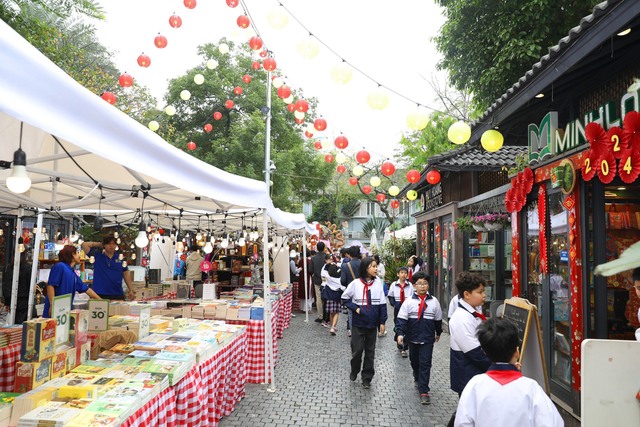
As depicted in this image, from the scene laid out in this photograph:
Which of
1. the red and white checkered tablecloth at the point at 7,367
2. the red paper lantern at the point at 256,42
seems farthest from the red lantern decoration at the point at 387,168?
the red and white checkered tablecloth at the point at 7,367

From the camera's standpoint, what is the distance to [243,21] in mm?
8828

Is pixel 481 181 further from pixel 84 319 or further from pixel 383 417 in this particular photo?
pixel 84 319

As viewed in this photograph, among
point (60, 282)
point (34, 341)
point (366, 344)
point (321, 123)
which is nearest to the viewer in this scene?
point (34, 341)

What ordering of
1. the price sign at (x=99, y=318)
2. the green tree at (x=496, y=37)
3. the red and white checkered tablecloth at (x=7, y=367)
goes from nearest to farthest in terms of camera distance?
1. the red and white checkered tablecloth at (x=7, y=367)
2. the price sign at (x=99, y=318)
3. the green tree at (x=496, y=37)

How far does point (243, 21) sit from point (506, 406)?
8259mm

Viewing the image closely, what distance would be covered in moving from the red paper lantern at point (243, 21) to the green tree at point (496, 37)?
5.84 metres

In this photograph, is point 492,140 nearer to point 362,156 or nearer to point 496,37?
point 362,156

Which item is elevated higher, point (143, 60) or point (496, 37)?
point (496, 37)

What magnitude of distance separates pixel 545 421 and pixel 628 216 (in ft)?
15.9

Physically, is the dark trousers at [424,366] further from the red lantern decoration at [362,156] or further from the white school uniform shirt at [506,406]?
the red lantern decoration at [362,156]

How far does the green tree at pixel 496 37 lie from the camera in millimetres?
10492

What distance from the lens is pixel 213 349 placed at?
4.86 metres

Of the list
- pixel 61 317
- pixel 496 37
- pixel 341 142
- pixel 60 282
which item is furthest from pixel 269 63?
pixel 496 37

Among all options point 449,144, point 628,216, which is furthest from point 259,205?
point 449,144
